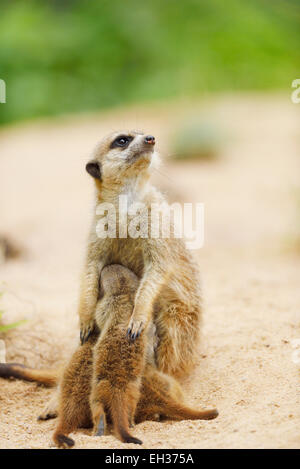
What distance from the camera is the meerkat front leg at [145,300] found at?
8.57ft

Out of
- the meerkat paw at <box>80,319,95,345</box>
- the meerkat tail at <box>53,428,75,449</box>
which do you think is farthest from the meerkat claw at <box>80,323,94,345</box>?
the meerkat tail at <box>53,428,75,449</box>

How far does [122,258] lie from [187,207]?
12.3ft

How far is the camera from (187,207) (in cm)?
667

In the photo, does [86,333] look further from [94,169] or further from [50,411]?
[94,169]

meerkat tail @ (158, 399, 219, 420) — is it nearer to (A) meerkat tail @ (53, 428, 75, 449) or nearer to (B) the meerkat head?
(A) meerkat tail @ (53, 428, 75, 449)

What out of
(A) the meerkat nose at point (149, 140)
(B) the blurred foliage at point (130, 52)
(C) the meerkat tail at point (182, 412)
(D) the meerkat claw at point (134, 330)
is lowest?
(C) the meerkat tail at point (182, 412)

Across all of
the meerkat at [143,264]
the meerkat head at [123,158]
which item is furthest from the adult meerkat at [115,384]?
the meerkat head at [123,158]

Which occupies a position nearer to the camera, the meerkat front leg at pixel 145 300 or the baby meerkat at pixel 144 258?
the meerkat front leg at pixel 145 300

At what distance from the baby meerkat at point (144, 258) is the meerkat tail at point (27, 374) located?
40 cm

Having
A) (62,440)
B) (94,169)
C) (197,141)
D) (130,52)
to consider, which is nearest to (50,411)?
(62,440)

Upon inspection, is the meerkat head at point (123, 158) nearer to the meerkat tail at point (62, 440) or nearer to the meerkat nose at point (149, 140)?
the meerkat nose at point (149, 140)

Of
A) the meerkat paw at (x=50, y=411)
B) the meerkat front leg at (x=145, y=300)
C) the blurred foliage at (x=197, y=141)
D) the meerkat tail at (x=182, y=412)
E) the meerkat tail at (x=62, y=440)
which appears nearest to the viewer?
the meerkat tail at (x=62, y=440)

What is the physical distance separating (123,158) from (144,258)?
0.51 m
